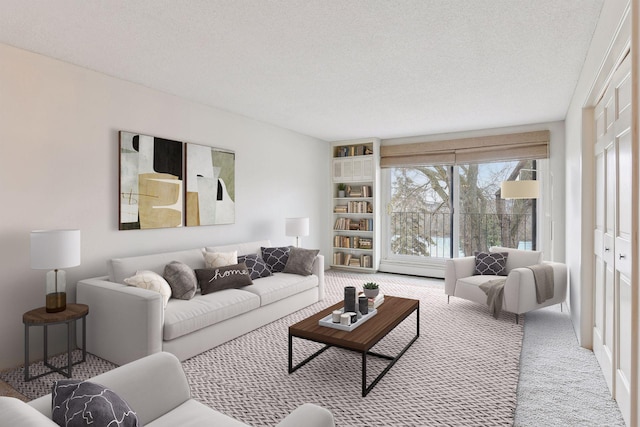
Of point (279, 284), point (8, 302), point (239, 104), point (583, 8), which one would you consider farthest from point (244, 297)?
point (583, 8)

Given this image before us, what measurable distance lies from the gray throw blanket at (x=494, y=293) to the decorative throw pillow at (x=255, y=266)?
2.62 meters

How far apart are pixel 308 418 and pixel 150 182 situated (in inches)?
131

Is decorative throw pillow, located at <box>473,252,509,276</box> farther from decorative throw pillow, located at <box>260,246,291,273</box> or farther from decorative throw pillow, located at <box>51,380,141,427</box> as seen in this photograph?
decorative throw pillow, located at <box>51,380,141,427</box>

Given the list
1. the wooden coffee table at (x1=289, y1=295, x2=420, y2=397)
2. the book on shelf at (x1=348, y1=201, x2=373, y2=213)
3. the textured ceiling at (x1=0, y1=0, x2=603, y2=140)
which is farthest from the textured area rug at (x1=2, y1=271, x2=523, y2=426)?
the book on shelf at (x1=348, y1=201, x2=373, y2=213)

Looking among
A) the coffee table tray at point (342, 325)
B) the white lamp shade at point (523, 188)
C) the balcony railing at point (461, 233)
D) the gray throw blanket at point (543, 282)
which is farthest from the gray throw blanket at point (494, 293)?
the balcony railing at point (461, 233)

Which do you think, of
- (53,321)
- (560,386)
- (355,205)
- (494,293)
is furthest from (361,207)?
(53,321)

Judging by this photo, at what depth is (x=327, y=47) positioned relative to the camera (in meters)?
2.90

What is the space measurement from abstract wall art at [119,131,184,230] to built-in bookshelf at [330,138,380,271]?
139 inches

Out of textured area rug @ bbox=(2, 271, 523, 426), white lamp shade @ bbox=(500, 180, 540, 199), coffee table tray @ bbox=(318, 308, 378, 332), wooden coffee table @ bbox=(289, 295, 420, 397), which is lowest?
textured area rug @ bbox=(2, 271, 523, 426)

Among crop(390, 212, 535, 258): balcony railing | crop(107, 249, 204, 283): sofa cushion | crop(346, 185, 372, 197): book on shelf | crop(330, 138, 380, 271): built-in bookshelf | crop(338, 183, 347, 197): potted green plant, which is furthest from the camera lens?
crop(338, 183, 347, 197): potted green plant

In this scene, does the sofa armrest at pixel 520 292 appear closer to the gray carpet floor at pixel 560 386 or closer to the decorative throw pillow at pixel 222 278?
the gray carpet floor at pixel 560 386

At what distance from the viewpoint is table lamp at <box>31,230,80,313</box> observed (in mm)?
2625

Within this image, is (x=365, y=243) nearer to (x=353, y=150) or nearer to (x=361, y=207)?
(x=361, y=207)

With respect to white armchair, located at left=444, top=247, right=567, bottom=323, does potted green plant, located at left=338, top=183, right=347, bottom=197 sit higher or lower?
higher
